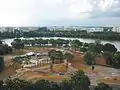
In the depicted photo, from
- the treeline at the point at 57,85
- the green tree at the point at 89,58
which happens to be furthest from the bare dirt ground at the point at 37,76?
the green tree at the point at 89,58

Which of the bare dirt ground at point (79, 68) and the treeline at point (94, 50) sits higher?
the treeline at point (94, 50)

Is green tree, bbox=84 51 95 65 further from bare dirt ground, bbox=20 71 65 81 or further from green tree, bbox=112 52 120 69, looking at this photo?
bare dirt ground, bbox=20 71 65 81

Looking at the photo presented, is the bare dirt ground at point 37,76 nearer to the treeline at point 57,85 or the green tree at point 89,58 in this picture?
the treeline at point 57,85

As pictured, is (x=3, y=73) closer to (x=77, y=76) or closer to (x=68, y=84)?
(x=68, y=84)

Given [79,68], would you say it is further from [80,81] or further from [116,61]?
[80,81]

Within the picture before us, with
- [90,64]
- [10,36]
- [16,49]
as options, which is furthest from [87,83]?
[10,36]

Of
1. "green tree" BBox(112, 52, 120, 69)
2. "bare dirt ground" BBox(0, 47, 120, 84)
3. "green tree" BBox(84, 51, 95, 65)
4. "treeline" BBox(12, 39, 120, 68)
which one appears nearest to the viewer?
"bare dirt ground" BBox(0, 47, 120, 84)

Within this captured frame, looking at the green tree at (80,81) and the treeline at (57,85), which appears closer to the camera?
the treeline at (57,85)

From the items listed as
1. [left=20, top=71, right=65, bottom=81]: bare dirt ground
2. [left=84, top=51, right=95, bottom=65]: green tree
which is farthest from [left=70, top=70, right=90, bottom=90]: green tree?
[left=84, top=51, right=95, bottom=65]: green tree

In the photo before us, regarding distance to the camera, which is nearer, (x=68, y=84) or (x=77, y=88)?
(x=77, y=88)

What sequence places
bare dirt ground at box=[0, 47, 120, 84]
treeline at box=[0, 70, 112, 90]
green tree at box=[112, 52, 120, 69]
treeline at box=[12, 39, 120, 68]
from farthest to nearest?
1. treeline at box=[12, 39, 120, 68]
2. green tree at box=[112, 52, 120, 69]
3. bare dirt ground at box=[0, 47, 120, 84]
4. treeline at box=[0, 70, 112, 90]

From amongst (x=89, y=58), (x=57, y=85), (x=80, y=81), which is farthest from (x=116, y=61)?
(x=80, y=81)
